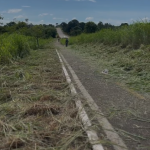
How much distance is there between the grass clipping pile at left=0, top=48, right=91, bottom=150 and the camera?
2.94 m

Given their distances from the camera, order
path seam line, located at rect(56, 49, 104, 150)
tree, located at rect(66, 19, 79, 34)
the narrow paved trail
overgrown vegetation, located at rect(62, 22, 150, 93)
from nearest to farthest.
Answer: path seam line, located at rect(56, 49, 104, 150), the narrow paved trail, overgrown vegetation, located at rect(62, 22, 150, 93), tree, located at rect(66, 19, 79, 34)

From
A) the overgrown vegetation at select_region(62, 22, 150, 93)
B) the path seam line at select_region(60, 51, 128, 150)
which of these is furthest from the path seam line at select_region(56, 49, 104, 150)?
the overgrown vegetation at select_region(62, 22, 150, 93)

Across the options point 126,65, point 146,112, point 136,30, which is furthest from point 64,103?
point 136,30

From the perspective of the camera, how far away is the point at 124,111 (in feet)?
13.9

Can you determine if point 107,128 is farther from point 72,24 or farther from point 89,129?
point 72,24

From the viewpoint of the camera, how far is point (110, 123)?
366 centimetres

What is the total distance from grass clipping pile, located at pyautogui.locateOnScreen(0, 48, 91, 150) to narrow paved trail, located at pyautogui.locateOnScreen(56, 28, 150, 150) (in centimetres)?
56

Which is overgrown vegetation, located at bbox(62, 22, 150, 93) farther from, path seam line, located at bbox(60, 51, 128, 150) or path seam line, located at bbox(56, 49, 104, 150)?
path seam line, located at bbox(56, 49, 104, 150)

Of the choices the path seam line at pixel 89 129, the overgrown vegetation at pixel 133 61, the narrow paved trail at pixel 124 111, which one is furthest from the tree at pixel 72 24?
the path seam line at pixel 89 129

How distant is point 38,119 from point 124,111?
152 cm

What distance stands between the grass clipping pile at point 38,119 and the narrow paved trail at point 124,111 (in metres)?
0.56

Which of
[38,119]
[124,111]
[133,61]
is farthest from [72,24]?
[38,119]

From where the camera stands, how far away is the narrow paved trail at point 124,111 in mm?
3182

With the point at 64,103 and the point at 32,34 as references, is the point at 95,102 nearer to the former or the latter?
the point at 64,103
